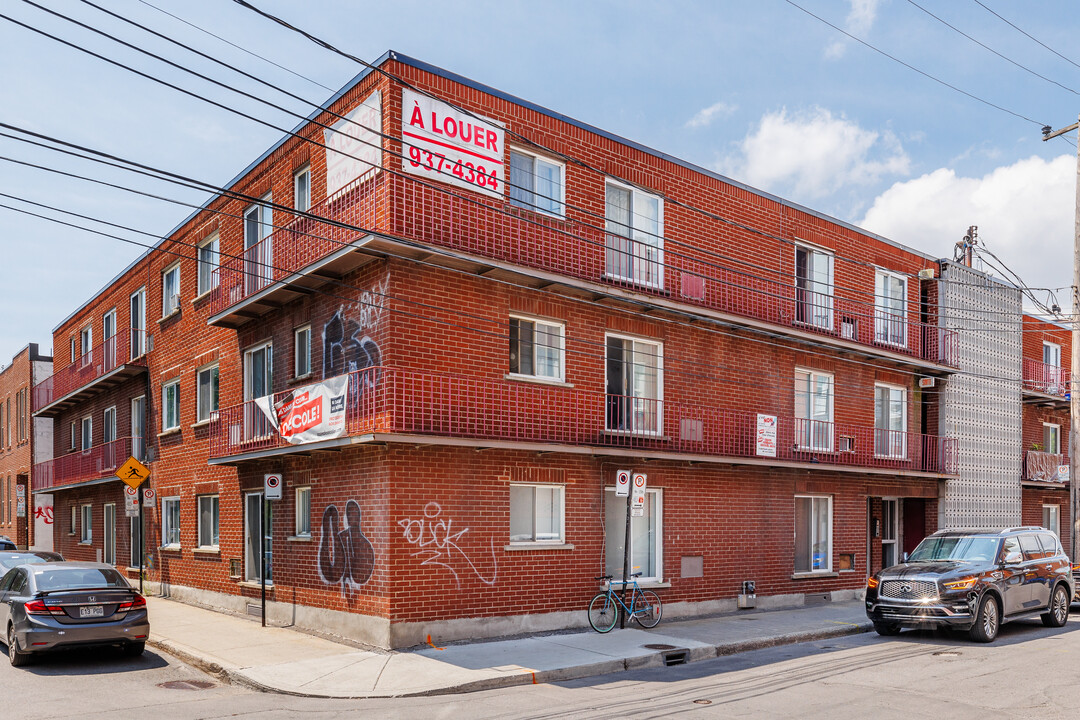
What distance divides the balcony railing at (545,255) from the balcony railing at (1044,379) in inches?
304

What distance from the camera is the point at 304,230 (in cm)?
1634

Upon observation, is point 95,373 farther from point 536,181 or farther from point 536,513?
point 536,513

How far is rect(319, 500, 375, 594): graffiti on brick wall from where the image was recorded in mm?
14289

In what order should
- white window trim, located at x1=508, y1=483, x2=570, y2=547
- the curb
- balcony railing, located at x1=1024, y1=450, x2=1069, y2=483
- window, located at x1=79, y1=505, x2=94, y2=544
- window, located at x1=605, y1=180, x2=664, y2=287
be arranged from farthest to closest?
window, located at x1=79, y1=505, x2=94, y2=544
balcony railing, located at x1=1024, y1=450, x2=1069, y2=483
window, located at x1=605, y1=180, x2=664, y2=287
white window trim, located at x1=508, y1=483, x2=570, y2=547
the curb

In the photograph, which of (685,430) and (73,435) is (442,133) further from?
(73,435)

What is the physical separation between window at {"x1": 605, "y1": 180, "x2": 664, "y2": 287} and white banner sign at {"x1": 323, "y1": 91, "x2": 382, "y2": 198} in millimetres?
4621

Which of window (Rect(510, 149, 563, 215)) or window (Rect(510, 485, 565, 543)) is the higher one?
window (Rect(510, 149, 563, 215))

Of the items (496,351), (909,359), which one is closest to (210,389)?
(496,351)

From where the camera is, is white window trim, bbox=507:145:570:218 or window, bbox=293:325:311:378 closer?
white window trim, bbox=507:145:570:218

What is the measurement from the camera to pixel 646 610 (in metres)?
16.0

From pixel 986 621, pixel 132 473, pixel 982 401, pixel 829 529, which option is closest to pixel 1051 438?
pixel 982 401

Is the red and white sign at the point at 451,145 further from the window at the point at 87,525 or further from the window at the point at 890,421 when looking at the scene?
the window at the point at 87,525

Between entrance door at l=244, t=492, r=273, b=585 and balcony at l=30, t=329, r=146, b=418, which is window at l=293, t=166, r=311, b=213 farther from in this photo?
balcony at l=30, t=329, r=146, b=418

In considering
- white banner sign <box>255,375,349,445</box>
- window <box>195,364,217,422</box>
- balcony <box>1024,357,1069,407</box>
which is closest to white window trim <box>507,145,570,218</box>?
white banner sign <box>255,375,349,445</box>
